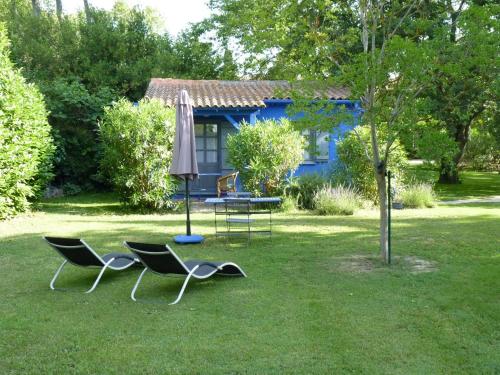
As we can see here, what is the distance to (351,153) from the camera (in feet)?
50.3

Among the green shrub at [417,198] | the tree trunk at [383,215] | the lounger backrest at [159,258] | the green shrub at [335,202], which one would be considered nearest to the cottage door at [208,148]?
the green shrub at [335,202]

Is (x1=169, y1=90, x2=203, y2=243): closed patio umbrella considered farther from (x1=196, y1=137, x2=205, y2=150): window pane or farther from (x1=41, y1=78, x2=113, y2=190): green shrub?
(x1=41, y1=78, x2=113, y2=190): green shrub

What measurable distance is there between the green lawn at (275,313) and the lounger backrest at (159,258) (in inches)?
13.0

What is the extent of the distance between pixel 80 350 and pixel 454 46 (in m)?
6.05

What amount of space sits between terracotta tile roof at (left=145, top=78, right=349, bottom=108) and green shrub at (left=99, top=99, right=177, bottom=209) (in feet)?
8.61

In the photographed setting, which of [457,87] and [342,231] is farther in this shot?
[457,87]

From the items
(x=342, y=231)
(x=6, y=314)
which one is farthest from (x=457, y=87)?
(x=6, y=314)

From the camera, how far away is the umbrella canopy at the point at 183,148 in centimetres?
986

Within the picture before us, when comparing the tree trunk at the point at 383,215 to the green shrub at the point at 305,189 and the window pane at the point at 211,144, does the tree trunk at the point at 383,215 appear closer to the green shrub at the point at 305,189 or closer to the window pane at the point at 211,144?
the green shrub at the point at 305,189

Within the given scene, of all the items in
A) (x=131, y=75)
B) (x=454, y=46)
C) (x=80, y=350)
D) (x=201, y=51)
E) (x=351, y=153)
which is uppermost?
(x=201, y=51)

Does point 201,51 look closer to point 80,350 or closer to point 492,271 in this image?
point 492,271

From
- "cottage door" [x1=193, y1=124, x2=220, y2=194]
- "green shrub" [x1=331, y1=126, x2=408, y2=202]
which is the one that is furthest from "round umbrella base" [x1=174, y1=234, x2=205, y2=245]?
"cottage door" [x1=193, y1=124, x2=220, y2=194]

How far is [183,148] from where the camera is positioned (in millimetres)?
9938

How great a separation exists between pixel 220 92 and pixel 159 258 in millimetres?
13774
